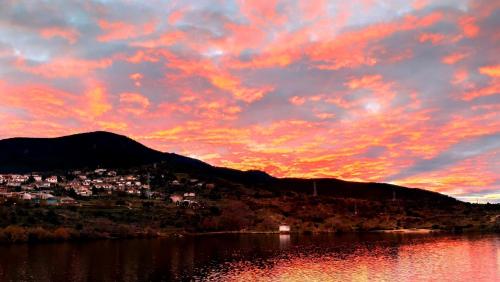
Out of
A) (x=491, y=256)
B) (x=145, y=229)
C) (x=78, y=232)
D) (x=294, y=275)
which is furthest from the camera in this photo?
(x=145, y=229)

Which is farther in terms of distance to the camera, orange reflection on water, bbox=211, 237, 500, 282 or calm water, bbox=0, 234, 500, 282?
calm water, bbox=0, 234, 500, 282

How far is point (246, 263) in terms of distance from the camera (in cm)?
9481

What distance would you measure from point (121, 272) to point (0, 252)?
151ft

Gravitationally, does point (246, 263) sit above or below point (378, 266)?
below

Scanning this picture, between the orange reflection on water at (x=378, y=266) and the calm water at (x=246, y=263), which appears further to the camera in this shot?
the calm water at (x=246, y=263)

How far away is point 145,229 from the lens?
165625 mm

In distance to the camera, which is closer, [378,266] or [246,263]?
[378,266]

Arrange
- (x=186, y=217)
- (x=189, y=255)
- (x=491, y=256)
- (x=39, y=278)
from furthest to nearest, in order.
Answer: (x=186, y=217), (x=189, y=255), (x=491, y=256), (x=39, y=278)

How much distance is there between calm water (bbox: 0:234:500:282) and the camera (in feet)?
247

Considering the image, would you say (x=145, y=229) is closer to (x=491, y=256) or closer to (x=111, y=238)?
(x=111, y=238)

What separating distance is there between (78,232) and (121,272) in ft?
243

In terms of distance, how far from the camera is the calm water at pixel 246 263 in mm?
75375

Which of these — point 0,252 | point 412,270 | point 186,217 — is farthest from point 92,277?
point 186,217

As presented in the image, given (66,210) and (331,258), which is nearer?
(331,258)
